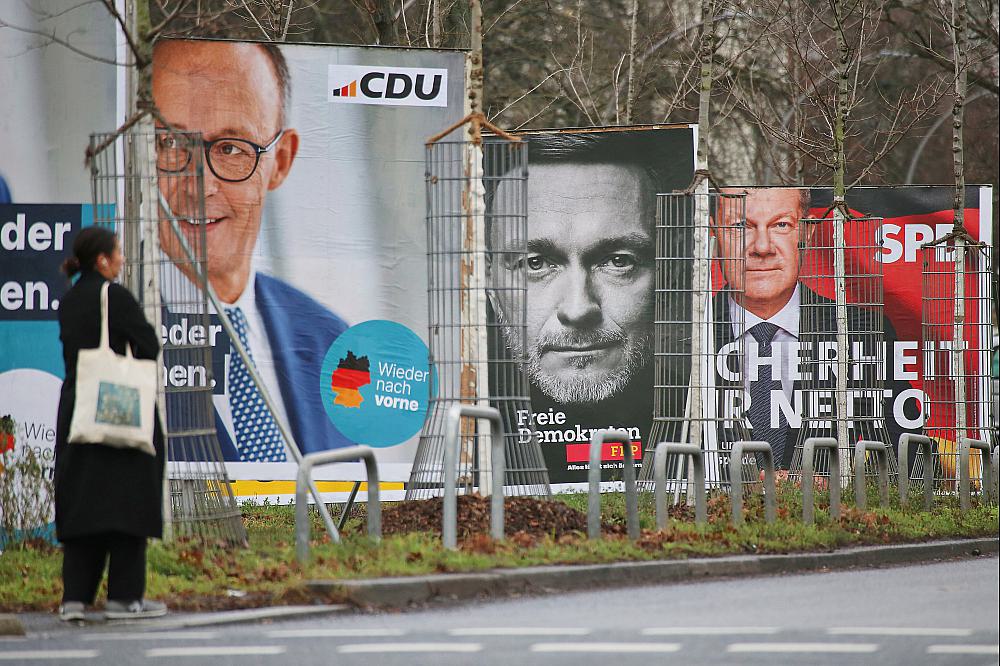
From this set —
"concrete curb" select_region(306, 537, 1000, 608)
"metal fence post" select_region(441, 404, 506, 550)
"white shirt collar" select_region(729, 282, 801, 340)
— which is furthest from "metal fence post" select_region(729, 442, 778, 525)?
"white shirt collar" select_region(729, 282, 801, 340)

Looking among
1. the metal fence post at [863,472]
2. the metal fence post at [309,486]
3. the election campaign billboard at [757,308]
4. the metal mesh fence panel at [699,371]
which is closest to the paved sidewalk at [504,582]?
the metal fence post at [309,486]

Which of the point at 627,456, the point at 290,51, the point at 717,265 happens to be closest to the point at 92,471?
the point at 627,456

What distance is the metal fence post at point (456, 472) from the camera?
9773 mm

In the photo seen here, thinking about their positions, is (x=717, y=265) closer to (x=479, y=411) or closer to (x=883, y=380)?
(x=883, y=380)

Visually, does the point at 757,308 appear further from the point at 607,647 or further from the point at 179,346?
the point at 607,647

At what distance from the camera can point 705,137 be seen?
1447cm

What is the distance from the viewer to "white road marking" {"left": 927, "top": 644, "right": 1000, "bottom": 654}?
23.1 feet

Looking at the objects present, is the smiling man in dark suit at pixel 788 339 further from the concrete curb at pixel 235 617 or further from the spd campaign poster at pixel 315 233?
the concrete curb at pixel 235 617

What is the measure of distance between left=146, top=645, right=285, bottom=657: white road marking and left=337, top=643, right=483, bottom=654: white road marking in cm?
29

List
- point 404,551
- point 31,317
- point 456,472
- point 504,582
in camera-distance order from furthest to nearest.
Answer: point 31,317 < point 456,472 < point 404,551 < point 504,582

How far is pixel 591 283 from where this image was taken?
17.2m

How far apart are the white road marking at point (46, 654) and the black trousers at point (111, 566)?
0.88m

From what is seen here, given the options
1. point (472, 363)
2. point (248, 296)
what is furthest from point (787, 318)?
point (472, 363)

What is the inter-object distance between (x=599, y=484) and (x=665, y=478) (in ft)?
2.34
